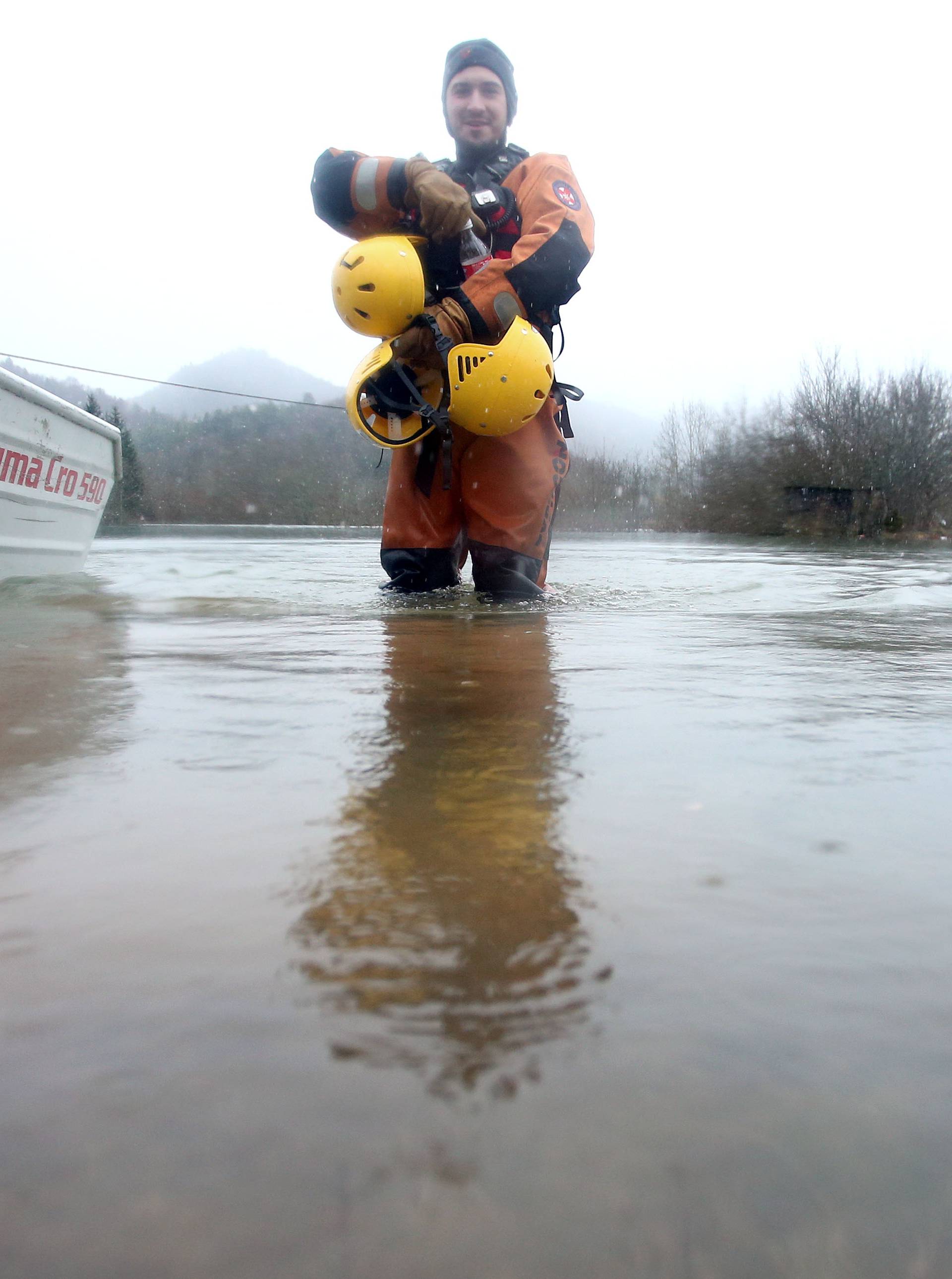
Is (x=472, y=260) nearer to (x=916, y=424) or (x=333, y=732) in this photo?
(x=333, y=732)

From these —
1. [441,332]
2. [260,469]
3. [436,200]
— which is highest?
[260,469]

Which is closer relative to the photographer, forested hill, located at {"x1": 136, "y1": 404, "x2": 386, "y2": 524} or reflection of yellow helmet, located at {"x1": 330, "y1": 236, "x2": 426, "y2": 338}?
reflection of yellow helmet, located at {"x1": 330, "y1": 236, "x2": 426, "y2": 338}

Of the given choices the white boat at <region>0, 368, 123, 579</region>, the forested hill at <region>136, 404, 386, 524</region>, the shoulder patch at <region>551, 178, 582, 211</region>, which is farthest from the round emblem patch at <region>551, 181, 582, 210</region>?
the forested hill at <region>136, 404, 386, 524</region>

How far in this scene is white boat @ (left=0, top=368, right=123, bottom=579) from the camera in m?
4.00

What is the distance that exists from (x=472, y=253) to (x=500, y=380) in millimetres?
600

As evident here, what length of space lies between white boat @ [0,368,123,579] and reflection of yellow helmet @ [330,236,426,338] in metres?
1.56

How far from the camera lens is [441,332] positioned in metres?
3.04

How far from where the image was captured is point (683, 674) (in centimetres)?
165

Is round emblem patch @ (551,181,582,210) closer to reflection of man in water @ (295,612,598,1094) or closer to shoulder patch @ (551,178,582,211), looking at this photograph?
shoulder patch @ (551,178,582,211)

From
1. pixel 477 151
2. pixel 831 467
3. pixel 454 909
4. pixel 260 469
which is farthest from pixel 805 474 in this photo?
pixel 260 469

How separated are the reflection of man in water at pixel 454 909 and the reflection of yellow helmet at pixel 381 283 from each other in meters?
2.12

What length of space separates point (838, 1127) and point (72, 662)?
161cm

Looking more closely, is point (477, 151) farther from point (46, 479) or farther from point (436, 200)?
point (46, 479)

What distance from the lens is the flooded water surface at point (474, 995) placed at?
0.36 metres
